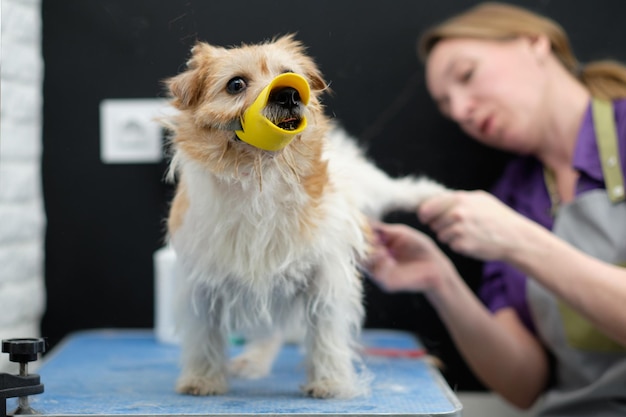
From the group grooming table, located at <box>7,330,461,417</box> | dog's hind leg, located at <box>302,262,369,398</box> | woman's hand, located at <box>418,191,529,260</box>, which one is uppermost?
woman's hand, located at <box>418,191,529,260</box>

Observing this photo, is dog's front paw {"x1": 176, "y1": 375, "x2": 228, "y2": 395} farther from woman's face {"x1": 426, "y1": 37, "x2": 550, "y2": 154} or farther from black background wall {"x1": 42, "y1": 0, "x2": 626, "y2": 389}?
woman's face {"x1": 426, "y1": 37, "x2": 550, "y2": 154}

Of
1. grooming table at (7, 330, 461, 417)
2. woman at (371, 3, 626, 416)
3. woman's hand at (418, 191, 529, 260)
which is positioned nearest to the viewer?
grooming table at (7, 330, 461, 417)

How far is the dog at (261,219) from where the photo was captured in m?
0.68

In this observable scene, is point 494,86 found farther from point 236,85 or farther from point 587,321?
point 236,85

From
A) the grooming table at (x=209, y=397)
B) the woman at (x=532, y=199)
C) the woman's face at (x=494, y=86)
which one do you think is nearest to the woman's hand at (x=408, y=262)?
the woman at (x=532, y=199)

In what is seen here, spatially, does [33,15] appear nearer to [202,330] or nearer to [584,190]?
[202,330]

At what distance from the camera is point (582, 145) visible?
4.02 ft

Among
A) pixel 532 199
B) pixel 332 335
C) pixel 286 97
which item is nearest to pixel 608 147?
pixel 532 199

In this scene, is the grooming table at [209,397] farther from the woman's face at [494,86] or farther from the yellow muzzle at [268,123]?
the woman's face at [494,86]

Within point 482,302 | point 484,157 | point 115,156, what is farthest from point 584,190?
point 115,156

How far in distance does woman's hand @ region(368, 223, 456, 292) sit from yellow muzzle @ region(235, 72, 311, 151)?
54cm

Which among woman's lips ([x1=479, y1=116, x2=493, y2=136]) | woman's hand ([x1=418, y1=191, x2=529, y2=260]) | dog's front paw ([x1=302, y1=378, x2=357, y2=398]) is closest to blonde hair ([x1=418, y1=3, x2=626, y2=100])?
woman's lips ([x1=479, y1=116, x2=493, y2=136])

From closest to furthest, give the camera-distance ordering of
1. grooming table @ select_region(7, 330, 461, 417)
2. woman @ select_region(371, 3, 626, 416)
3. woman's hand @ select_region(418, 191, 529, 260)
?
grooming table @ select_region(7, 330, 461, 417) < woman's hand @ select_region(418, 191, 529, 260) < woman @ select_region(371, 3, 626, 416)

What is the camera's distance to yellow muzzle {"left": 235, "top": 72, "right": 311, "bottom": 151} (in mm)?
641
